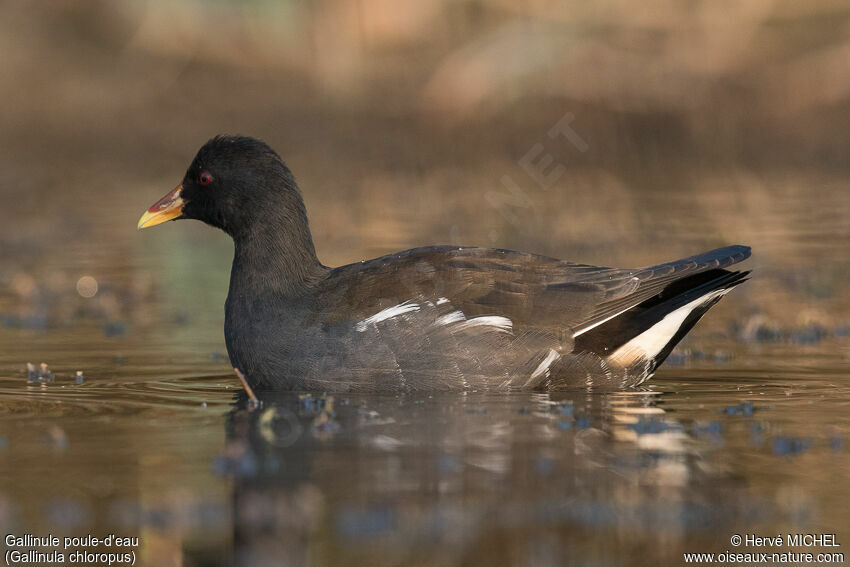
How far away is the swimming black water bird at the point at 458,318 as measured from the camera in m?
7.96

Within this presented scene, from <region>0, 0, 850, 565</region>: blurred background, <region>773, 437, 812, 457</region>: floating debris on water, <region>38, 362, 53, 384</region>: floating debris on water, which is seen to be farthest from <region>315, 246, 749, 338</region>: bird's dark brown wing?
<region>0, 0, 850, 565</region>: blurred background

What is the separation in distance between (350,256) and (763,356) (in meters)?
5.66

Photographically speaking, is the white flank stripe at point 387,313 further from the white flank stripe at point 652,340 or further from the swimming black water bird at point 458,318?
the white flank stripe at point 652,340

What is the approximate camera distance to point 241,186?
8805mm

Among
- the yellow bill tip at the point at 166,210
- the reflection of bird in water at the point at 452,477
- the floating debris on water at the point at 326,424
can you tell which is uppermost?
the yellow bill tip at the point at 166,210

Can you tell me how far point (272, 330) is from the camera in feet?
26.6

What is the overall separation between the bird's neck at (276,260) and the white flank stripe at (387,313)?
583 millimetres

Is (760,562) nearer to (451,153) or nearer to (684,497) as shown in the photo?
(684,497)

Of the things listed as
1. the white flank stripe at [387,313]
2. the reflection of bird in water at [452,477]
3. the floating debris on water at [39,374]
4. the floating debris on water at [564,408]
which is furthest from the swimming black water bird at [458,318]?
the floating debris on water at [39,374]

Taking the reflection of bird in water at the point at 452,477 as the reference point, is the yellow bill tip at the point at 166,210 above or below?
above

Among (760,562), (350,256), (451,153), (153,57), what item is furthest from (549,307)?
(153,57)

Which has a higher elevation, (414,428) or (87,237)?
(87,237)

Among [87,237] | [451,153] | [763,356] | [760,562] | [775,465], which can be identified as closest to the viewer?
[760,562]

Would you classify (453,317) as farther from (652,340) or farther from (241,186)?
(241,186)
